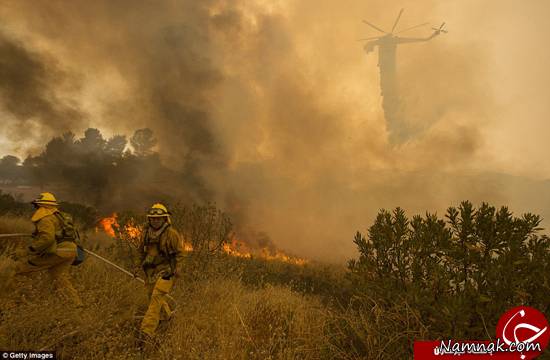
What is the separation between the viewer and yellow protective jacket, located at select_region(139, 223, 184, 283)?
4.84 metres

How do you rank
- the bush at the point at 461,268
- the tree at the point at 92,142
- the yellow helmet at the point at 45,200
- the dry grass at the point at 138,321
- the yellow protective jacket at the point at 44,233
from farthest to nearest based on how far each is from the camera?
1. the tree at the point at 92,142
2. the yellow helmet at the point at 45,200
3. the yellow protective jacket at the point at 44,233
4. the dry grass at the point at 138,321
5. the bush at the point at 461,268

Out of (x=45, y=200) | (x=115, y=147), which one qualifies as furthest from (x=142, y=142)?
(x=45, y=200)

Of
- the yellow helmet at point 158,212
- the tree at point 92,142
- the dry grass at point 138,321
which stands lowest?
the dry grass at point 138,321

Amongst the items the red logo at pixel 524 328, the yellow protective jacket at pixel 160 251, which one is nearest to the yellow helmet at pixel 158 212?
the yellow protective jacket at pixel 160 251

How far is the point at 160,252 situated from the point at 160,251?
0.10 feet

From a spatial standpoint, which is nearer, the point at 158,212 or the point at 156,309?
the point at 156,309

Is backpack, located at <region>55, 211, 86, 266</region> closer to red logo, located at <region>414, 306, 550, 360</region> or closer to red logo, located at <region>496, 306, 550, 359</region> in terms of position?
red logo, located at <region>414, 306, 550, 360</region>

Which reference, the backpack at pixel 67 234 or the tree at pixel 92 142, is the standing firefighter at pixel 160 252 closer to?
the backpack at pixel 67 234

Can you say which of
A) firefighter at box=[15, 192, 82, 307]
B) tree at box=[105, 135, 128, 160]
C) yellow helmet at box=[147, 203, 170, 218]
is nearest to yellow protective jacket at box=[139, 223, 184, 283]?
yellow helmet at box=[147, 203, 170, 218]

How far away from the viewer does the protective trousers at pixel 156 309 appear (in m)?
4.23

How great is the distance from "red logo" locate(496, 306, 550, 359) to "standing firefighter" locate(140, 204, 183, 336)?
14.9 feet

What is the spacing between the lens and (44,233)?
4914 millimetres

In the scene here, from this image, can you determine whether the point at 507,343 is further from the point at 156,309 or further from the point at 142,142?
the point at 142,142

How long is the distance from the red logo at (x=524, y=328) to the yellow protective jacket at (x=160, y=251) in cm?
454
